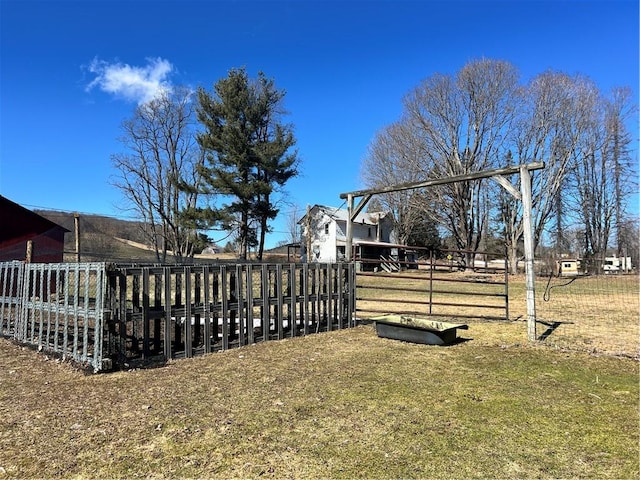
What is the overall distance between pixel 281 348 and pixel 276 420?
9.81 feet

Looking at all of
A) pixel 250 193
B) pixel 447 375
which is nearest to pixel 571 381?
pixel 447 375

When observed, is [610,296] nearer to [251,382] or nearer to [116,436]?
[251,382]

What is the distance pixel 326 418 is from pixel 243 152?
25.5 metres

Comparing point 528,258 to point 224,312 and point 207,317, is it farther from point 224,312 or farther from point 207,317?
point 207,317

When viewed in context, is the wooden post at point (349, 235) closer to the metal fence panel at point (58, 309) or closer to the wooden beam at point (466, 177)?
the wooden beam at point (466, 177)

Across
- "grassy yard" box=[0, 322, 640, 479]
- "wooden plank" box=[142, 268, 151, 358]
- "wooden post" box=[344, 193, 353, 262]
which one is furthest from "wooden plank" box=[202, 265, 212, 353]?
"wooden post" box=[344, 193, 353, 262]

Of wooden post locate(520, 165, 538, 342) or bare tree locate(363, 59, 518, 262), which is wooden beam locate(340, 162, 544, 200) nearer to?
wooden post locate(520, 165, 538, 342)

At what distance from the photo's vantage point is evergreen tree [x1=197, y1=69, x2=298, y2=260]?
27.1 metres

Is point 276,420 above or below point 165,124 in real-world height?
below

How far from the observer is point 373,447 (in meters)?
3.03

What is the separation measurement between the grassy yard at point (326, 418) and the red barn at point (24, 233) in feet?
28.1

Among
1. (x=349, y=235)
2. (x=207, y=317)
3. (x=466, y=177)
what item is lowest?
(x=207, y=317)

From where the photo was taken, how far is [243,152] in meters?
27.5

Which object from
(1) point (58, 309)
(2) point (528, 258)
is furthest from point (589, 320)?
(1) point (58, 309)
